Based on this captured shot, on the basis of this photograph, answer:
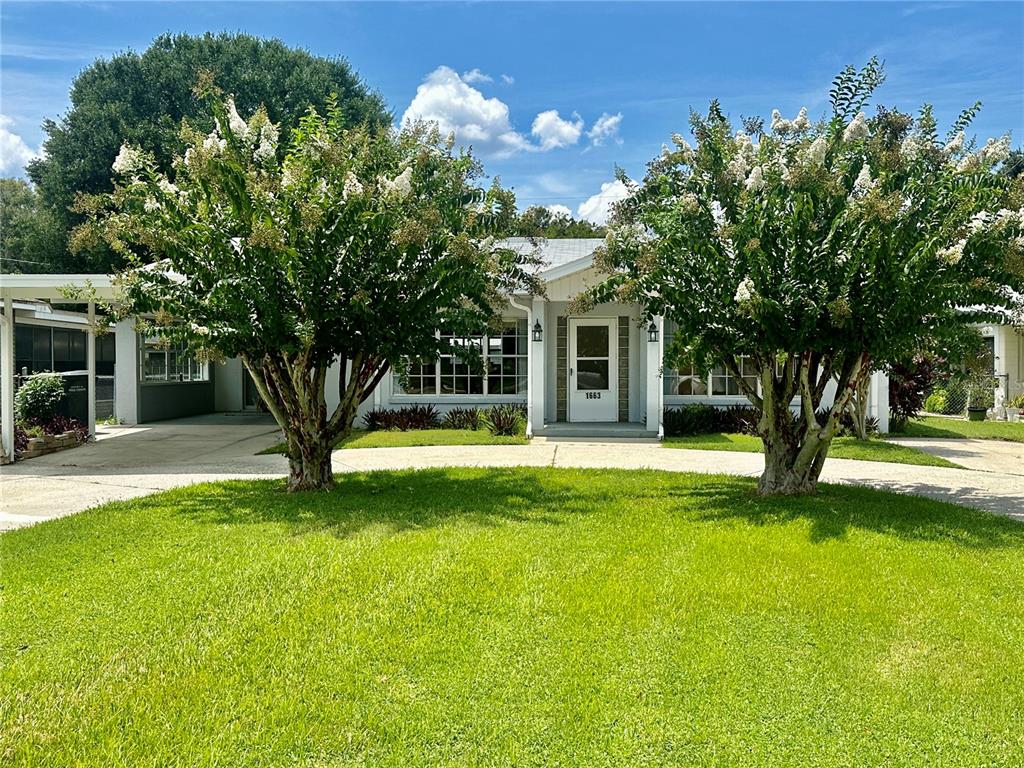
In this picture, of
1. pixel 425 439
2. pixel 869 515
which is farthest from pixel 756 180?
pixel 425 439

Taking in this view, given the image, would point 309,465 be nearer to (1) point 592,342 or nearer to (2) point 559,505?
(2) point 559,505

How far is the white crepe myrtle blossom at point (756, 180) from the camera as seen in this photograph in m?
5.99

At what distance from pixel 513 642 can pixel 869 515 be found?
403 cm

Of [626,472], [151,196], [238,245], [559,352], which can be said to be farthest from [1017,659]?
[559,352]

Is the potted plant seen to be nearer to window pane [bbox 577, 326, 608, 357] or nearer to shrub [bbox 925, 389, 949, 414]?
shrub [bbox 925, 389, 949, 414]

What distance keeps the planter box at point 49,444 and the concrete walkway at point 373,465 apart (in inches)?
11.6

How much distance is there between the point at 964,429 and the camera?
15.3 meters

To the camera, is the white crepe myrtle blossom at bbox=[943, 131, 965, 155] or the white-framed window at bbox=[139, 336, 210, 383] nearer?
the white crepe myrtle blossom at bbox=[943, 131, 965, 155]

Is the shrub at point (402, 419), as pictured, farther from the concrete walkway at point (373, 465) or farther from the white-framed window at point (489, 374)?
the concrete walkway at point (373, 465)

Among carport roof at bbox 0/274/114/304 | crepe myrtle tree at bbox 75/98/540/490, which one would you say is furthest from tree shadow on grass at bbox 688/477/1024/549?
→ carport roof at bbox 0/274/114/304

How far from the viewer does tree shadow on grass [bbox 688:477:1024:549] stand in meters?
5.59

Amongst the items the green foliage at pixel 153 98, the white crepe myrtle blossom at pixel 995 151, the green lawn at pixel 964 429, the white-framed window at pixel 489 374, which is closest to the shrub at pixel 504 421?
the white-framed window at pixel 489 374

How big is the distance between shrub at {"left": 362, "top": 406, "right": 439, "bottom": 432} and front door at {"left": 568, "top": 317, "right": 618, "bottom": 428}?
2.93m

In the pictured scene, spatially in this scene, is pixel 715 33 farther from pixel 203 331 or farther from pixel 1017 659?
pixel 1017 659
